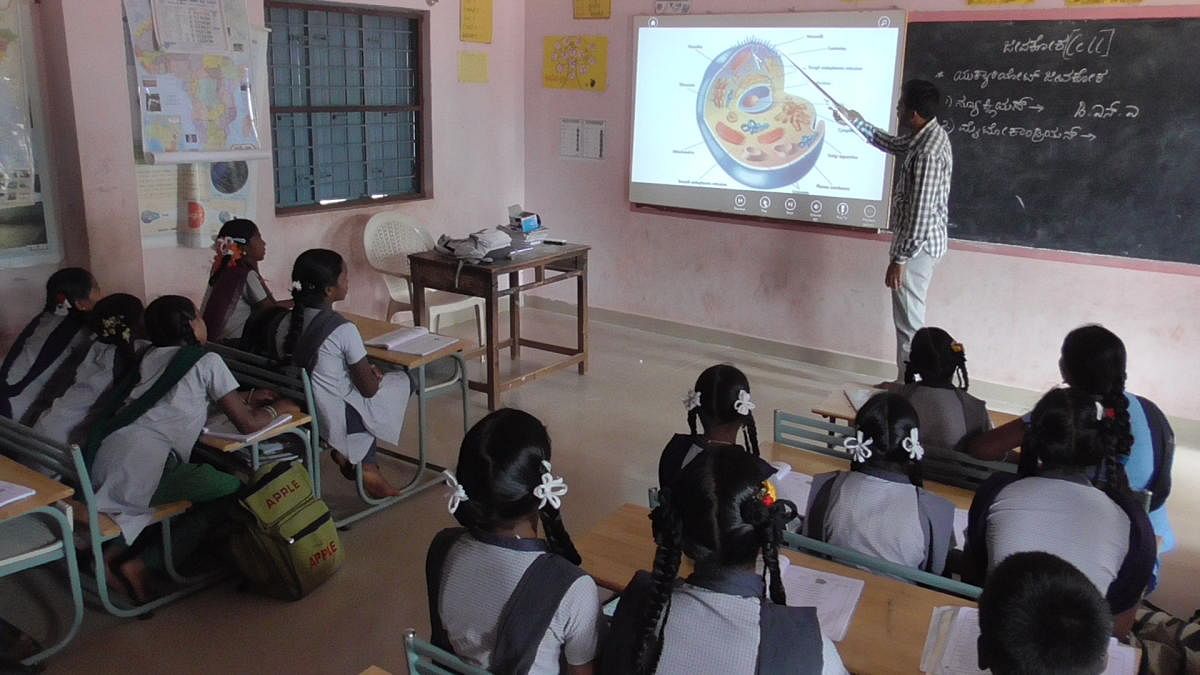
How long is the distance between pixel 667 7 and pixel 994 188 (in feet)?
6.95

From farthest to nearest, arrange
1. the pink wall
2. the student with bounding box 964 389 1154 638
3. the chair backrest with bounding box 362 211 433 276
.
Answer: the chair backrest with bounding box 362 211 433 276, the pink wall, the student with bounding box 964 389 1154 638

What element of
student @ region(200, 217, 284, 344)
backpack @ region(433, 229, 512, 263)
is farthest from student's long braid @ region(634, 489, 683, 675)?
backpack @ region(433, 229, 512, 263)

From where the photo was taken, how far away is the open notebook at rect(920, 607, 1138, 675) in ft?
5.18

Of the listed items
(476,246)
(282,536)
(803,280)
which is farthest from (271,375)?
(803,280)

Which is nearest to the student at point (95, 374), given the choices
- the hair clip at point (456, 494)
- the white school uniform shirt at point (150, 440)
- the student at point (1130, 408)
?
the white school uniform shirt at point (150, 440)

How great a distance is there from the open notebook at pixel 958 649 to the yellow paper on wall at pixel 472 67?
479cm

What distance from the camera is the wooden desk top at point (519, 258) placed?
14.7 ft

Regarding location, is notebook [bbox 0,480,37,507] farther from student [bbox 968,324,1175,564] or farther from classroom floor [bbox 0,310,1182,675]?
student [bbox 968,324,1175,564]

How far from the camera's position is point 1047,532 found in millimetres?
1911

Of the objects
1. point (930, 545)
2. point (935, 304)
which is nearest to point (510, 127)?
point (935, 304)

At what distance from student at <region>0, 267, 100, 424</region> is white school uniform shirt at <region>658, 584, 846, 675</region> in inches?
94.2

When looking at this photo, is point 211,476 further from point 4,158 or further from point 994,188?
point 994,188

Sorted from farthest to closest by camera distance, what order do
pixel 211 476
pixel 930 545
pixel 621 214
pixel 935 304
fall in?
pixel 621 214, pixel 935 304, pixel 211 476, pixel 930 545

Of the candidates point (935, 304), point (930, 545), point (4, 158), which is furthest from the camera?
point (935, 304)
